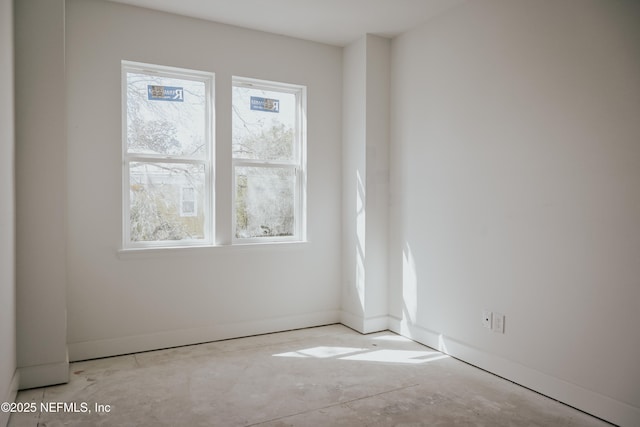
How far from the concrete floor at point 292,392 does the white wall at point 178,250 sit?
0.33 meters

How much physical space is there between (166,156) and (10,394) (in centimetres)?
202

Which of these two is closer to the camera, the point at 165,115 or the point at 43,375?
the point at 43,375

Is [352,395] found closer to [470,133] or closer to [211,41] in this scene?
[470,133]

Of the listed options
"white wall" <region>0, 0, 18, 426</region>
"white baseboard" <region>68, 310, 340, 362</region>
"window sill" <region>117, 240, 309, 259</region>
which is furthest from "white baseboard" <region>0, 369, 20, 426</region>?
"window sill" <region>117, 240, 309, 259</region>

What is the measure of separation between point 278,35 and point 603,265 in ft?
10.7

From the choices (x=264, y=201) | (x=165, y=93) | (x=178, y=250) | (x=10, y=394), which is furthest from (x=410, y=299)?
(x=10, y=394)

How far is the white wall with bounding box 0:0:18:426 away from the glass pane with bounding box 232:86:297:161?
1.79m

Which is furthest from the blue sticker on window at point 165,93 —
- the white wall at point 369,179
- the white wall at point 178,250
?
the white wall at point 369,179

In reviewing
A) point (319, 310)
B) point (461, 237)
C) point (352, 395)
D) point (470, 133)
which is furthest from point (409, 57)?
point (352, 395)

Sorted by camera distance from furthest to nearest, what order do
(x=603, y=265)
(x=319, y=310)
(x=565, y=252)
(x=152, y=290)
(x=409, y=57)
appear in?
(x=319, y=310)
(x=409, y=57)
(x=152, y=290)
(x=565, y=252)
(x=603, y=265)

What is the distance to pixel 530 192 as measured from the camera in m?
2.93

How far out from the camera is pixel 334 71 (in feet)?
14.6

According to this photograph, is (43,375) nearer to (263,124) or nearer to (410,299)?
(263,124)

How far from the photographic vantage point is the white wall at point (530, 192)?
2.45 metres
